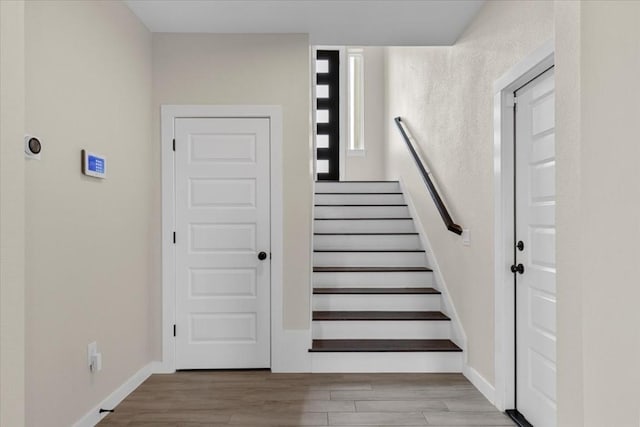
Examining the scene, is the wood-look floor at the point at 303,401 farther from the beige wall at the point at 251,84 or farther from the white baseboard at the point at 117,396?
the beige wall at the point at 251,84

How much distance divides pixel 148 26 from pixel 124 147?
98cm

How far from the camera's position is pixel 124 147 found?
10.3ft

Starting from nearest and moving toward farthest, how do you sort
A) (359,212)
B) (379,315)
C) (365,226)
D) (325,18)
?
(325,18)
(379,315)
(365,226)
(359,212)

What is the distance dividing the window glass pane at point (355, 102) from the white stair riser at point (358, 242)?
9.27 feet

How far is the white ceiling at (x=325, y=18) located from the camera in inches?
122

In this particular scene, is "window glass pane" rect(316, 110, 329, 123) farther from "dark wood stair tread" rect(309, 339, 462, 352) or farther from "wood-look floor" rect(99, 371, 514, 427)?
"wood-look floor" rect(99, 371, 514, 427)

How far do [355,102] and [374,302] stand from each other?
422 cm

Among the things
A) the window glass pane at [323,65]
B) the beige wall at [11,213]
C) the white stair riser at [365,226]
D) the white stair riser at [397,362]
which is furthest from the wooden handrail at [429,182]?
the beige wall at [11,213]

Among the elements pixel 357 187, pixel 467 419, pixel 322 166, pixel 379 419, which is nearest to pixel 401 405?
pixel 379 419

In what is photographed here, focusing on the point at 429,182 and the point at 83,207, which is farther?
the point at 429,182

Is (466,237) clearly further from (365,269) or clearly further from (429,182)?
(365,269)

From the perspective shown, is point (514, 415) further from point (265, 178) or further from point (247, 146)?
point (247, 146)

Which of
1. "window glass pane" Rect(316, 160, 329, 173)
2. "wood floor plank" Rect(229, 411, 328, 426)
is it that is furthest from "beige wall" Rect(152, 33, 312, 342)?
"window glass pane" Rect(316, 160, 329, 173)

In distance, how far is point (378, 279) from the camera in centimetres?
430
